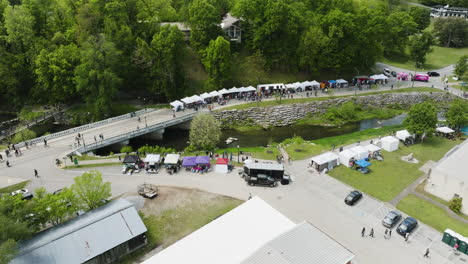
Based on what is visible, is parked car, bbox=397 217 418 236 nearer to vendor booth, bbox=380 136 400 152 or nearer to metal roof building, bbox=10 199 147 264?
vendor booth, bbox=380 136 400 152

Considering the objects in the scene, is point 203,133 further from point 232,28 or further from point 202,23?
point 232,28

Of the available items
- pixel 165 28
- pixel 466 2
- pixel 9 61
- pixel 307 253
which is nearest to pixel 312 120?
pixel 165 28

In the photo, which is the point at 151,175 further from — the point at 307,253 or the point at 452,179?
the point at 452,179

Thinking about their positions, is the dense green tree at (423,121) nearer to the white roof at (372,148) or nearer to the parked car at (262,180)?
the white roof at (372,148)

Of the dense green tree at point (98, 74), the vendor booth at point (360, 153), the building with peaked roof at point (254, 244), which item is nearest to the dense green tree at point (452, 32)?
the vendor booth at point (360, 153)

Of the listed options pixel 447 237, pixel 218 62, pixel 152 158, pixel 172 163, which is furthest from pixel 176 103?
pixel 447 237

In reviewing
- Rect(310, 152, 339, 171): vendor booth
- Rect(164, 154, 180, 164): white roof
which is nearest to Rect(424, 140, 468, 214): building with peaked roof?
Rect(310, 152, 339, 171): vendor booth

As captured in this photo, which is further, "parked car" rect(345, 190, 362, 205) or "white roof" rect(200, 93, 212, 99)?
"white roof" rect(200, 93, 212, 99)
